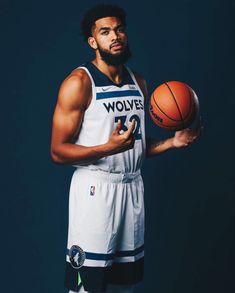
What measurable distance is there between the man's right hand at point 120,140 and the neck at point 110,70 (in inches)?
15.6

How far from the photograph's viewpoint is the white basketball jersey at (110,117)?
106 inches

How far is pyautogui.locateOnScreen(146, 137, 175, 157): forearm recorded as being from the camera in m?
2.98

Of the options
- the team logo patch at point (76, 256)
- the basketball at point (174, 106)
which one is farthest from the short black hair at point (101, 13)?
the team logo patch at point (76, 256)

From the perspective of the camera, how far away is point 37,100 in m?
3.44

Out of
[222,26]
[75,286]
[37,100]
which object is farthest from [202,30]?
[75,286]

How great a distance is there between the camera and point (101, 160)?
272 cm

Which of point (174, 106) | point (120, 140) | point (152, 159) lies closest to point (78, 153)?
point (120, 140)

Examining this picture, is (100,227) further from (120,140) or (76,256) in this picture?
(120,140)

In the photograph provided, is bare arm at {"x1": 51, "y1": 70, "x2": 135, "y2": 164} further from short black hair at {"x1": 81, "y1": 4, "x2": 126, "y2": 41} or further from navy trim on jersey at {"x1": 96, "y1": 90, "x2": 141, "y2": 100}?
short black hair at {"x1": 81, "y1": 4, "x2": 126, "y2": 41}

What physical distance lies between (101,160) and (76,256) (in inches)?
17.2

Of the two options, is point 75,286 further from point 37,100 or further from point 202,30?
point 202,30

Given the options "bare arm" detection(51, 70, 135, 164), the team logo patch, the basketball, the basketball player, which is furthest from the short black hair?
the team logo patch

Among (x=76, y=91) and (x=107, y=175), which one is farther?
(x=107, y=175)

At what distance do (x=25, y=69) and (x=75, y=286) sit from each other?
1268mm
